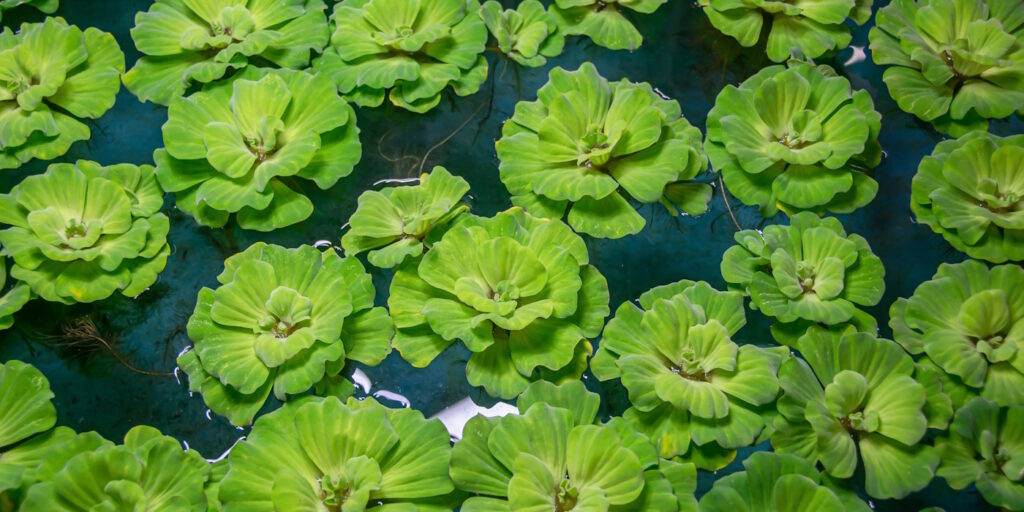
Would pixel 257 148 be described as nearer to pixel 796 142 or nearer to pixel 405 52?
pixel 405 52

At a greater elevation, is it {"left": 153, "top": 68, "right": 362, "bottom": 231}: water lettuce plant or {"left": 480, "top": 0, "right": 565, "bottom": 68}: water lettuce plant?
{"left": 480, "top": 0, "right": 565, "bottom": 68}: water lettuce plant

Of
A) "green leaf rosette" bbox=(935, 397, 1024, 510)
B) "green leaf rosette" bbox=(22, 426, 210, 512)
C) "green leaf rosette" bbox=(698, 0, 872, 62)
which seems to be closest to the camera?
"green leaf rosette" bbox=(22, 426, 210, 512)

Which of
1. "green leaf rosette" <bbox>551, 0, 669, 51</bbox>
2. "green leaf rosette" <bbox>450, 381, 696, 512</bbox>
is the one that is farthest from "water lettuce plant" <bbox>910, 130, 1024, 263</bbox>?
"green leaf rosette" <bbox>450, 381, 696, 512</bbox>

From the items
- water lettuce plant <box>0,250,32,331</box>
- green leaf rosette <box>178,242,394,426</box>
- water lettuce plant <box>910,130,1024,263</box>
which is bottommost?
water lettuce plant <box>0,250,32,331</box>

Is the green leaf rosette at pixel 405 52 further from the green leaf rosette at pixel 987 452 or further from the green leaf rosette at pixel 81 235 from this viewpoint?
the green leaf rosette at pixel 987 452

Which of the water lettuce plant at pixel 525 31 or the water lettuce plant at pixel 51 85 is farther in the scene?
the water lettuce plant at pixel 525 31

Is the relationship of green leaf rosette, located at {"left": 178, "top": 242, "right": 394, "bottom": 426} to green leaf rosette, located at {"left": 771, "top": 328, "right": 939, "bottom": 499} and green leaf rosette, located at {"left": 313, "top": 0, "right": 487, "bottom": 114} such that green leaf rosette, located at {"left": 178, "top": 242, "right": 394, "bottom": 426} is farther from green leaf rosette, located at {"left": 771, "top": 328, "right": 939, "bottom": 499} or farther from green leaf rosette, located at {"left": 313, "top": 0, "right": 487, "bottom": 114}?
green leaf rosette, located at {"left": 771, "top": 328, "right": 939, "bottom": 499}

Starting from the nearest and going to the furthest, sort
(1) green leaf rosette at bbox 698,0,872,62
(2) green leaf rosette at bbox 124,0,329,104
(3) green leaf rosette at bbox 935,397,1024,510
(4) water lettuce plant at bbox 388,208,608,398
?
(3) green leaf rosette at bbox 935,397,1024,510
(4) water lettuce plant at bbox 388,208,608,398
(2) green leaf rosette at bbox 124,0,329,104
(1) green leaf rosette at bbox 698,0,872,62

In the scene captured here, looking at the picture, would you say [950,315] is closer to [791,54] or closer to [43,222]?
[791,54]

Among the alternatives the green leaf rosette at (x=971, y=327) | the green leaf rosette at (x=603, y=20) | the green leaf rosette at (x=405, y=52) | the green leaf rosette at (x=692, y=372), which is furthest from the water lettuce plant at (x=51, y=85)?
the green leaf rosette at (x=971, y=327)
